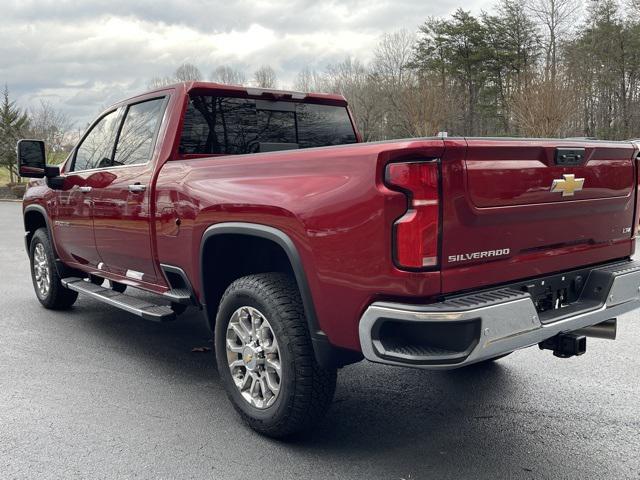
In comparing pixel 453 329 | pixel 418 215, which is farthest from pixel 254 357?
pixel 418 215

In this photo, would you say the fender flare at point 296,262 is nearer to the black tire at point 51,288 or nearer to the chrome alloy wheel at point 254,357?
the chrome alloy wheel at point 254,357

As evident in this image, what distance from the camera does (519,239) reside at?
3025mm

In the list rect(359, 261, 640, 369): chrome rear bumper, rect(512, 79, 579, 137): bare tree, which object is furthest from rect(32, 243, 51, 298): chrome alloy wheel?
rect(512, 79, 579, 137): bare tree

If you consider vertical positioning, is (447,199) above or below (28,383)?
above

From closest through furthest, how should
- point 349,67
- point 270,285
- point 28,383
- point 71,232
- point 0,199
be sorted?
1. point 270,285
2. point 28,383
3. point 71,232
4. point 0,199
5. point 349,67

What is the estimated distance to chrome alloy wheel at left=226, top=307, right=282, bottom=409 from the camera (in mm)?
3430

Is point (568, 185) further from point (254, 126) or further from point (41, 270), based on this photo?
point (41, 270)

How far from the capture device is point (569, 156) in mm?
3186

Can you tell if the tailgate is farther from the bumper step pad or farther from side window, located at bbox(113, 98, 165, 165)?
side window, located at bbox(113, 98, 165, 165)

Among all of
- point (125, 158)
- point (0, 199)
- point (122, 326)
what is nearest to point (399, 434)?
point (125, 158)

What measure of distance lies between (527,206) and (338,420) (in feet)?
5.48

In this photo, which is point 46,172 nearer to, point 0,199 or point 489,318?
point 489,318

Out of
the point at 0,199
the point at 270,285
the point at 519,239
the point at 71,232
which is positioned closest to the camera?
the point at 519,239

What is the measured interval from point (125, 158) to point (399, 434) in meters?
2.96
